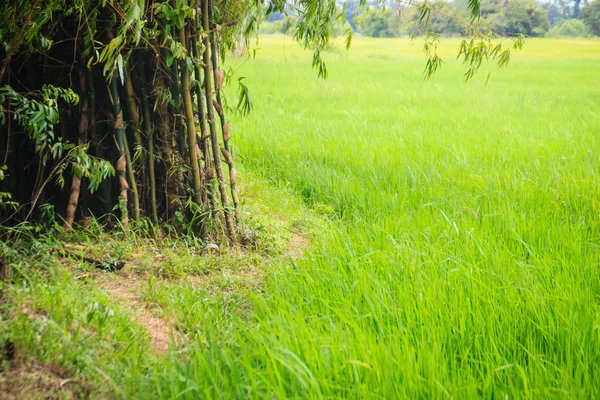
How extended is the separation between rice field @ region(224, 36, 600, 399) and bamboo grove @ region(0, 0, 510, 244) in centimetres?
77

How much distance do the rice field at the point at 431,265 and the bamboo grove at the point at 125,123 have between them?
0.77 metres

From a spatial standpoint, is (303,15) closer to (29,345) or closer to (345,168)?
(345,168)

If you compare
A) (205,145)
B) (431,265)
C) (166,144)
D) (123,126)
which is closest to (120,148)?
(123,126)

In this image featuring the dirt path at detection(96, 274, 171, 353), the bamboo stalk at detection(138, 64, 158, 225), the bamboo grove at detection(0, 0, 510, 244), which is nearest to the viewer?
the dirt path at detection(96, 274, 171, 353)

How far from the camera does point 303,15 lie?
309 centimetres

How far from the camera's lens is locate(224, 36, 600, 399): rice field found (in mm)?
1639

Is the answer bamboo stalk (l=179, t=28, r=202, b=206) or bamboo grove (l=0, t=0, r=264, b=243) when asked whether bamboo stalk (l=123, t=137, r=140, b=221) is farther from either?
bamboo stalk (l=179, t=28, r=202, b=206)

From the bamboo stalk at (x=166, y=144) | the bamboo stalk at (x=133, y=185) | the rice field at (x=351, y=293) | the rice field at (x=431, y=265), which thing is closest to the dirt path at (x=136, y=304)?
the rice field at (x=351, y=293)

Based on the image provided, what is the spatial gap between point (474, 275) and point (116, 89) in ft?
6.07

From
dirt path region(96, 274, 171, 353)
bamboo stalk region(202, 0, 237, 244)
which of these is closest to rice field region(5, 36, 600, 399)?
→ dirt path region(96, 274, 171, 353)

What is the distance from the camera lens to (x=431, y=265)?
2.37 metres

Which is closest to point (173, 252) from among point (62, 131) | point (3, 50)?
point (62, 131)

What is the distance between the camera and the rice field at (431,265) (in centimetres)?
164

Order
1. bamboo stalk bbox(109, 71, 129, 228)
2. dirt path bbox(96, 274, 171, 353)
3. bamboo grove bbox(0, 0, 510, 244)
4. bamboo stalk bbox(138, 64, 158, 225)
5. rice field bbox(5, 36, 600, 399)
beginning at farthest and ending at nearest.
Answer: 1. bamboo stalk bbox(138, 64, 158, 225)
2. bamboo stalk bbox(109, 71, 129, 228)
3. bamboo grove bbox(0, 0, 510, 244)
4. dirt path bbox(96, 274, 171, 353)
5. rice field bbox(5, 36, 600, 399)
